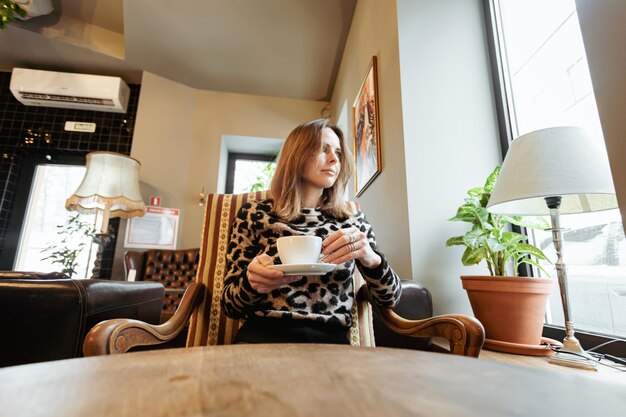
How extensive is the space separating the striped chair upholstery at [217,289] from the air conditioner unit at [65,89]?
2974 mm

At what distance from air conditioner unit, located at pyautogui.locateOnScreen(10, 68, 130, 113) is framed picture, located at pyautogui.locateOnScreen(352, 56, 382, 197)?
262 cm

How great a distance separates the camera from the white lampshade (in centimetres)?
79

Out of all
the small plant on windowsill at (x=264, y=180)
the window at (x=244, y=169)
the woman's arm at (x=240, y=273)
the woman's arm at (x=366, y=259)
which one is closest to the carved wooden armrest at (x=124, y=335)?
the woman's arm at (x=240, y=273)

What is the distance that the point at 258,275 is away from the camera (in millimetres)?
724

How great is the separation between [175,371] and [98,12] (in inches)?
160

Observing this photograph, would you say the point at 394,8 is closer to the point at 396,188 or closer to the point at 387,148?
the point at 387,148

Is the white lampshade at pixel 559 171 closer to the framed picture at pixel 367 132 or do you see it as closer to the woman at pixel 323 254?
the woman at pixel 323 254

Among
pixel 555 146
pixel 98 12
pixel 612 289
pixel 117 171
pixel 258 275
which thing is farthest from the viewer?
pixel 98 12

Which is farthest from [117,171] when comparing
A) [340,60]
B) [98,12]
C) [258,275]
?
[258,275]

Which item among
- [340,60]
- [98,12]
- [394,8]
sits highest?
[98,12]

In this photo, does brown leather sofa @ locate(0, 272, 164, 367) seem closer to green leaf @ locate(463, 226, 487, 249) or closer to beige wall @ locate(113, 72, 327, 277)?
green leaf @ locate(463, 226, 487, 249)

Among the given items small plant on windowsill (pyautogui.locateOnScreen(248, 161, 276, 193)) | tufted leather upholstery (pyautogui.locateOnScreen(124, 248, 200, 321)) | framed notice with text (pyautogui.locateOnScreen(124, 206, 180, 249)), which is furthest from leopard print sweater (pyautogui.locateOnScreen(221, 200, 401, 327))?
small plant on windowsill (pyautogui.locateOnScreen(248, 161, 276, 193))

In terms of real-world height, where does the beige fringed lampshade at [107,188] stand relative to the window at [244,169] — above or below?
below

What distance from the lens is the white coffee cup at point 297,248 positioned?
2.19ft
